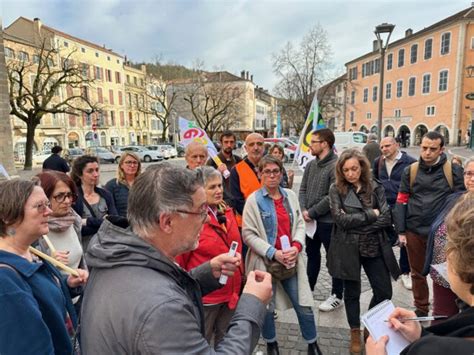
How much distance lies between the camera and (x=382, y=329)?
1.31m

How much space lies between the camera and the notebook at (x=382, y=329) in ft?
4.15

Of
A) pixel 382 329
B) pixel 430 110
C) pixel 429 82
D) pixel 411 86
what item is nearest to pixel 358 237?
pixel 382 329

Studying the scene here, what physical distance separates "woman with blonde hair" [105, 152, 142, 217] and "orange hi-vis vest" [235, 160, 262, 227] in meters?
1.36

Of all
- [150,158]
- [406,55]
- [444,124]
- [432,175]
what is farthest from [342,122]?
[432,175]

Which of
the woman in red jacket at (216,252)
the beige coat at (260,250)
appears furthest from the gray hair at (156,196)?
the beige coat at (260,250)

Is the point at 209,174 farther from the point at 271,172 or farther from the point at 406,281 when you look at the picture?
the point at 406,281

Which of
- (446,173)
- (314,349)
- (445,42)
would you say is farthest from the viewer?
(445,42)

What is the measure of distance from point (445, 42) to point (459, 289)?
4397cm

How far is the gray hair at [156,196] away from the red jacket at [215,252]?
3.83 feet

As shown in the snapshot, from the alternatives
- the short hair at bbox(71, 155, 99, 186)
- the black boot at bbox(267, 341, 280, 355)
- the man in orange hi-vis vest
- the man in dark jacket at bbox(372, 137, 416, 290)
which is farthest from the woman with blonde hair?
the man in dark jacket at bbox(372, 137, 416, 290)

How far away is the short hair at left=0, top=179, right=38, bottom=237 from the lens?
1730 millimetres

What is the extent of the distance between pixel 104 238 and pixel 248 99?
69.9m

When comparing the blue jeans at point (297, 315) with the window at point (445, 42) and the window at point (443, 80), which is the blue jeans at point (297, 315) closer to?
the window at point (443, 80)

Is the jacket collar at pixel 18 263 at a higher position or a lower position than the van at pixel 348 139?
lower
